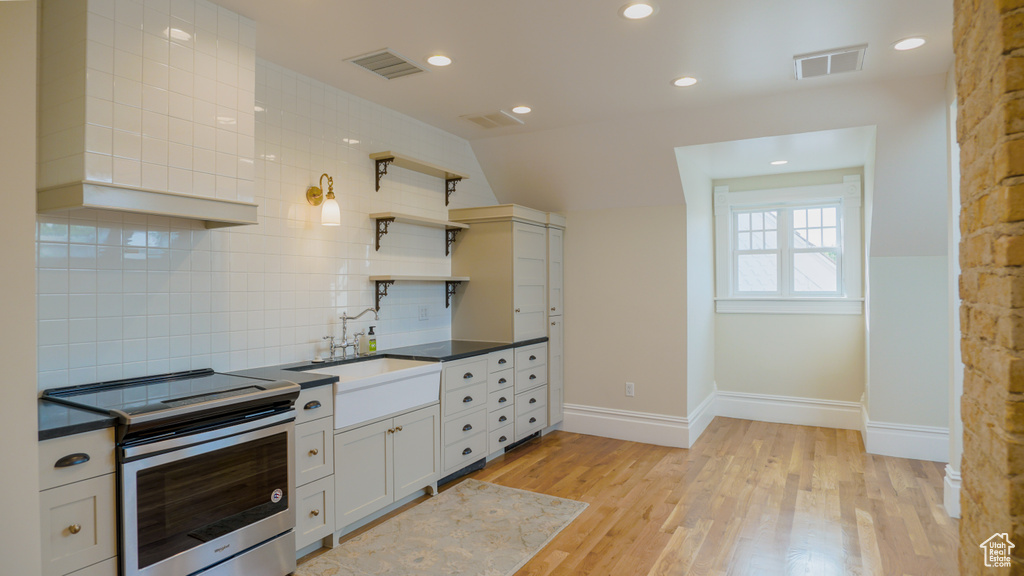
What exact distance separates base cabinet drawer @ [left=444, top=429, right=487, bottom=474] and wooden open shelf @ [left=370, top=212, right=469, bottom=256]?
1.45 meters

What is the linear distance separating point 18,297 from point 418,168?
2.78m

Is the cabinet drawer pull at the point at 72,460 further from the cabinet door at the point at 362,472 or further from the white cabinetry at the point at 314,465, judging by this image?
the cabinet door at the point at 362,472

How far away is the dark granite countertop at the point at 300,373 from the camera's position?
1857 mm

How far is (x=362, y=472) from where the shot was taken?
3.03m


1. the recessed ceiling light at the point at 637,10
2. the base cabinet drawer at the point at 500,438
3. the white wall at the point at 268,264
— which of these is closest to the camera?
the white wall at the point at 268,264

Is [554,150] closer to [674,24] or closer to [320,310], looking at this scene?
[674,24]

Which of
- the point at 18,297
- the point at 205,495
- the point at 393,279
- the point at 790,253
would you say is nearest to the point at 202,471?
the point at 205,495

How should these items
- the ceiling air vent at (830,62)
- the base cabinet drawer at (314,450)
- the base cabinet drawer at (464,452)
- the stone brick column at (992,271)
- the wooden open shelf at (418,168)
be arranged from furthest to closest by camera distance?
1. the wooden open shelf at (418,168)
2. the base cabinet drawer at (464,452)
3. the ceiling air vent at (830,62)
4. the base cabinet drawer at (314,450)
5. the stone brick column at (992,271)

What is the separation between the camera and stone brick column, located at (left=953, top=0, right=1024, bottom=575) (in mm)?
1200

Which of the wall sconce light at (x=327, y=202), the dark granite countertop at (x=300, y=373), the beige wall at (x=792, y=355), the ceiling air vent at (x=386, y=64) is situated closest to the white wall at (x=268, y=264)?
the wall sconce light at (x=327, y=202)

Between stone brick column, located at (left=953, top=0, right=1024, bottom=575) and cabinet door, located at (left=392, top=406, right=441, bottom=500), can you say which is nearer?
stone brick column, located at (left=953, top=0, right=1024, bottom=575)

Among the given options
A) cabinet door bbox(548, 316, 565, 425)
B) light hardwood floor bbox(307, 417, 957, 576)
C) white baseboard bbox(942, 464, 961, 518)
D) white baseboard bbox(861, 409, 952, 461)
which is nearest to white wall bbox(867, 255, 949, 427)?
white baseboard bbox(861, 409, 952, 461)

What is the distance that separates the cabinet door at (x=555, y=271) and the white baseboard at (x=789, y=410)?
2030mm

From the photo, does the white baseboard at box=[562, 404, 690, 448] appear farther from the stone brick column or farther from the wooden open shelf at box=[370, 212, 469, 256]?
the stone brick column
